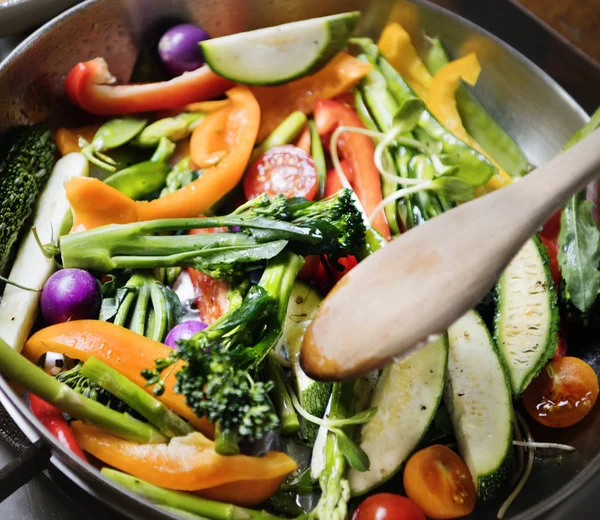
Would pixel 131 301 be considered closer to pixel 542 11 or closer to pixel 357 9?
pixel 357 9

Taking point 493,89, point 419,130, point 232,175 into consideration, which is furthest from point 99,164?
point 493,89

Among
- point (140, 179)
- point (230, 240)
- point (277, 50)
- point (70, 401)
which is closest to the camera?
point (70, 401)

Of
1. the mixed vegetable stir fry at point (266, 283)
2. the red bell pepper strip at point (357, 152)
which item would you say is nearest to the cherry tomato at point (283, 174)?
the mixed vegetable stir fry at point (266, 283)

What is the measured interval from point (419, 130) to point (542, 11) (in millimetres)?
868

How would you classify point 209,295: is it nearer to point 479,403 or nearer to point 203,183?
point 203,183

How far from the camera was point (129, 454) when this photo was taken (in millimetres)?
1014

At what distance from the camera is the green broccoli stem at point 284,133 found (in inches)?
60.1

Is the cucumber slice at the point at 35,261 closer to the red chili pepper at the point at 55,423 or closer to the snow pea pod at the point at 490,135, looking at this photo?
the red chili pepper at the point at 55,423

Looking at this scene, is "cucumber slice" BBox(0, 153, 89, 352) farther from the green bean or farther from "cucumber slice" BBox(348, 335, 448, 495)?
"cucumber slice" BBox(348, 335, 448, 495)

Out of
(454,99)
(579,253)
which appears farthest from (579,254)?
(454,99)

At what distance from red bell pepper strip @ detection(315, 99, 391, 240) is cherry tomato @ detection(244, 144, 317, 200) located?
0.38 ft

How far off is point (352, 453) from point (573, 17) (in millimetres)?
1780

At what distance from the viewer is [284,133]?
1539 mm

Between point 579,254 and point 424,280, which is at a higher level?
point 424,280
